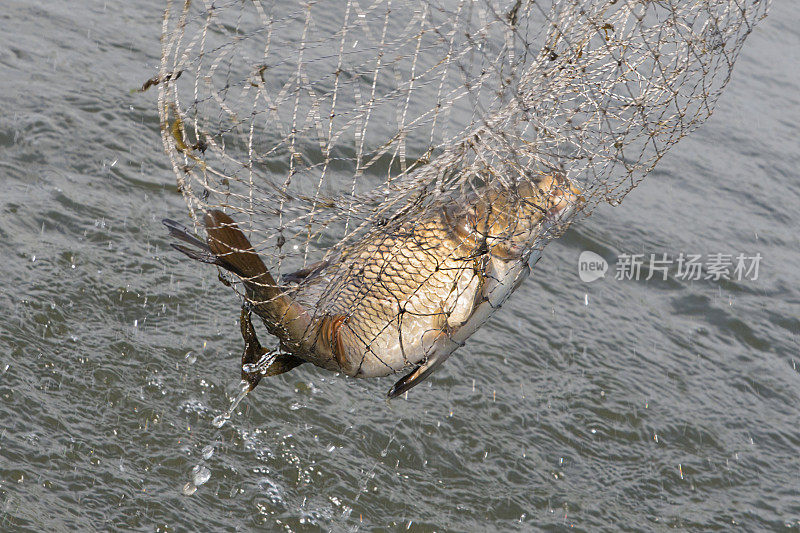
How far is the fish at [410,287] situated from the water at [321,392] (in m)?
1.38

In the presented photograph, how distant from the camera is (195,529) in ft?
13.9

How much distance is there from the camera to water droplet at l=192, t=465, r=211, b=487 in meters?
4.48

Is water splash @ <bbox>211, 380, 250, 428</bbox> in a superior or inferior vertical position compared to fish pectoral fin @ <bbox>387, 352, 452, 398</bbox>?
inferior

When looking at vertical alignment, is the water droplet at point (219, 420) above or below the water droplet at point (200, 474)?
above

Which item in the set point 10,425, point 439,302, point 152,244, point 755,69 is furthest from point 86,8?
point 755,69

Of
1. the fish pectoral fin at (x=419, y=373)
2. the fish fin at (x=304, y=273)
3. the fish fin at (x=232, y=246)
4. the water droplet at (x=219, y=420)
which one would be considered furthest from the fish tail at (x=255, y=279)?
the water droplet at (x=219, y=420)

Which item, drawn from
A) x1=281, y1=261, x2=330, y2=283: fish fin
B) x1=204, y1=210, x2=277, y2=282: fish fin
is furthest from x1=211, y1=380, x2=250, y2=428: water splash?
x1=204, y1=210, x2=277, y2=282: fish fin

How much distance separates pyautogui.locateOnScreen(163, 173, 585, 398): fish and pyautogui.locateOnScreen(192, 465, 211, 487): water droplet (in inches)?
48.0

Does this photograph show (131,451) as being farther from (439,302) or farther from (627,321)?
(627,321)

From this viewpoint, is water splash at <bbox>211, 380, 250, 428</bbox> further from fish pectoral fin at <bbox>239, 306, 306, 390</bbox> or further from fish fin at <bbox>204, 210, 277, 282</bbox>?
fish fin at <bbox>204, 210, 277, 282</bbox>

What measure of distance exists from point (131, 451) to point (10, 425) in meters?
0.65

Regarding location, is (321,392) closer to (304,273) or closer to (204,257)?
(304,273)

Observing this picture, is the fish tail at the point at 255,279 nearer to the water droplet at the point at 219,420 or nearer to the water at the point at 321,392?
the water at the point at 321,392

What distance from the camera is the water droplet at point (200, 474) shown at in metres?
4.48
